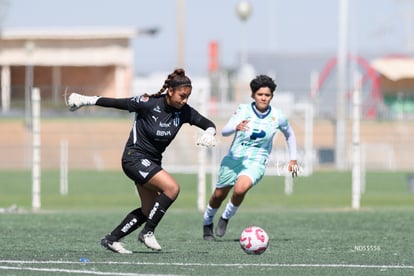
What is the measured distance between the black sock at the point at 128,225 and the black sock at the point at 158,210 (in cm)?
19

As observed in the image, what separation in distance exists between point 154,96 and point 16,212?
9413 millimetres

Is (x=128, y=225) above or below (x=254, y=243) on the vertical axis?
above

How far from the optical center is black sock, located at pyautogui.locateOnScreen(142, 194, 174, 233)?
1243 centimetres

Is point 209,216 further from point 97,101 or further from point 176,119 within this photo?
point 97,101

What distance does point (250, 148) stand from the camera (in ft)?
49.4

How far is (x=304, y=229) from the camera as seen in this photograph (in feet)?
55.5

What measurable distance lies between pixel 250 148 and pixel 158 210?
290 cm

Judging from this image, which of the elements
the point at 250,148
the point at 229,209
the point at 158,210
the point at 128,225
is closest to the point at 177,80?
the point at 158,210

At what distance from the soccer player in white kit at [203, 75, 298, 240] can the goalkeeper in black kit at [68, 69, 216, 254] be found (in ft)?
7.53

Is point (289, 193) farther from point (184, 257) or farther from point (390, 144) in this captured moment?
point (184, 257)

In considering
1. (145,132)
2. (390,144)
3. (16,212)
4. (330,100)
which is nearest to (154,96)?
(145,132)

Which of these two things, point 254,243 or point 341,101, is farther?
point 341,101

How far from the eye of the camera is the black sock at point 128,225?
41.2ft

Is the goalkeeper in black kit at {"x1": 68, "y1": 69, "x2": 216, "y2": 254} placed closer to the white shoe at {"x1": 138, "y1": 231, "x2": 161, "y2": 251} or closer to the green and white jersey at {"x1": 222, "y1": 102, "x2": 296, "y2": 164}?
the white shoe at {"x1": 138, "y1": 231, "x2": 161, "y2": 251}
